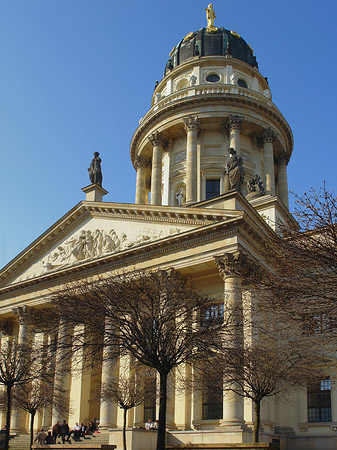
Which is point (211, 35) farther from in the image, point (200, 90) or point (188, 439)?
point (188, 439)

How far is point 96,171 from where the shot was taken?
3609 centimetres

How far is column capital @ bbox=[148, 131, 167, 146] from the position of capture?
47256mm

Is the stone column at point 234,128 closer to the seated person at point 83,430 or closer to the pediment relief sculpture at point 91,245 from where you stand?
the pediment relief sculpture at point 91,245

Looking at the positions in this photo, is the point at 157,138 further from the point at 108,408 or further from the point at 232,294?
the point at 108,408

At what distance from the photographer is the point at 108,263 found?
30.6 meters

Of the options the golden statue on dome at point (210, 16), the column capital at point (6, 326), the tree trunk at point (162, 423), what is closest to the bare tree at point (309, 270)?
the tree trunk at point (162, 423)

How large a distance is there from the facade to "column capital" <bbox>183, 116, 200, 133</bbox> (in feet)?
0.27

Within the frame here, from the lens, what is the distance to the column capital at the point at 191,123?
4519 cm

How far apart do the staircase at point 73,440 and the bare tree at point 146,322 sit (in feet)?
26.2

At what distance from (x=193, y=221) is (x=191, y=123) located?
63.1 feet

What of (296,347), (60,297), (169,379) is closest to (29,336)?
(169,379)

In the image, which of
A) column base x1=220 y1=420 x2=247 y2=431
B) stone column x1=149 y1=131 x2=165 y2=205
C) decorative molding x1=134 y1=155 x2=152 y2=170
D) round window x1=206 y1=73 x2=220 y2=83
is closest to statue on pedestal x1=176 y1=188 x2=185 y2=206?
stone column x1=149 y1=131 x2=165 y2=205

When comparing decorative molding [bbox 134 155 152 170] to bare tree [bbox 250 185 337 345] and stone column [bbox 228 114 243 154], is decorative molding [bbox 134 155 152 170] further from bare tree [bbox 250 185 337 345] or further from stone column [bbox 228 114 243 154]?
bare tree [bbox 250 185 337 345]

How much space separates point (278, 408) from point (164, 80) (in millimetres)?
34263
